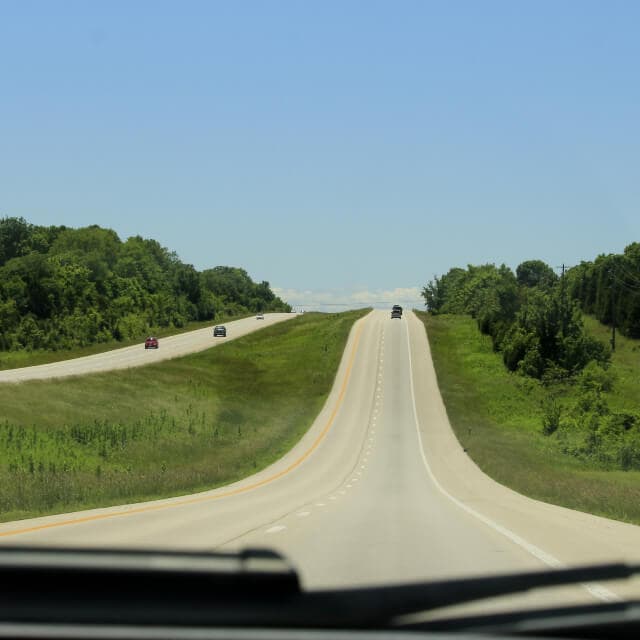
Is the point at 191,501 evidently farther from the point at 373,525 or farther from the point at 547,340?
the point at 547,340

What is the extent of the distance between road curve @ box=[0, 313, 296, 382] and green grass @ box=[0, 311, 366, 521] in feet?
8.35

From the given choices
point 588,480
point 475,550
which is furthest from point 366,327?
point 475,550

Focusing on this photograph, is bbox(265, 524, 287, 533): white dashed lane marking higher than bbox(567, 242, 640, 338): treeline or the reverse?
the reverse

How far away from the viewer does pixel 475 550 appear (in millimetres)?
13164

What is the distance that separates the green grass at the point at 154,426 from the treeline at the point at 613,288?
1993 inches

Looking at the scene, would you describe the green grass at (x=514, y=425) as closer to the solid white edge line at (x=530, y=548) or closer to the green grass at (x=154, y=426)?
the solid white edge line at (x=530, y=548)

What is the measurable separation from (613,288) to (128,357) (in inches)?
2734

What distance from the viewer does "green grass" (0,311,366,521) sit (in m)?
28.1

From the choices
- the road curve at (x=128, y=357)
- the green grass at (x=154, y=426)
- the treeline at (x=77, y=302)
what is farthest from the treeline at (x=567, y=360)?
the treeline at (x=77, y=302)

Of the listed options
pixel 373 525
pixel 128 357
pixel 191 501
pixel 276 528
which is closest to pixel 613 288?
pixel 128 357

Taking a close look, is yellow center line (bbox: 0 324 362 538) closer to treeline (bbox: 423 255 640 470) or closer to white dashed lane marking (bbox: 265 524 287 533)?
white dashed lane marking (bbox: 265 524 287 533)

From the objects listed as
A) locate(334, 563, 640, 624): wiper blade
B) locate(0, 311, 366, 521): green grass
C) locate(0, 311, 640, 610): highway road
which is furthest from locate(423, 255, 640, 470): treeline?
locate(334, 563, 640, 624): wiper blade

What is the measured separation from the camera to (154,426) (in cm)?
5106

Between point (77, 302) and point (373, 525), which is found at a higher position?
point (77, 302)
